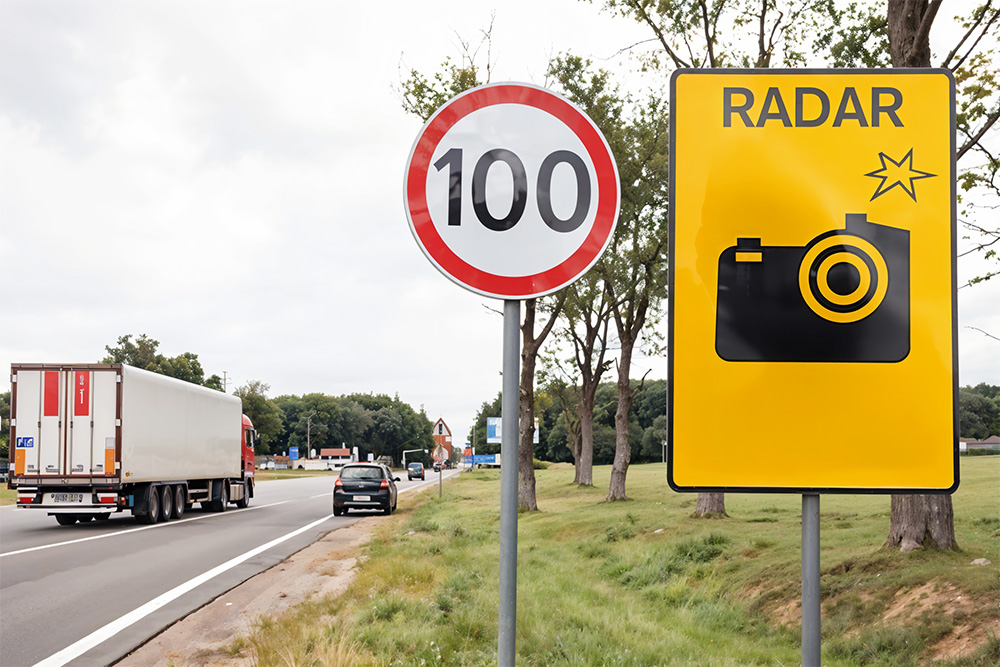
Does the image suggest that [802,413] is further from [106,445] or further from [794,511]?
[106,445]

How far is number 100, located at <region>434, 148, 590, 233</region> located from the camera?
2812mm

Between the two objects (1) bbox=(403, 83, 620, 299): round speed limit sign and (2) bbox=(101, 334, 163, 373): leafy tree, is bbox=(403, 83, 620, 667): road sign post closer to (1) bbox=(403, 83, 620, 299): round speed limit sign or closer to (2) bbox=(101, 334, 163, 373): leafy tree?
(1) bbox=(403, 83, 620, 299): round speed limit sign

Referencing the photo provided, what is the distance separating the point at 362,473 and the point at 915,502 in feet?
65.3

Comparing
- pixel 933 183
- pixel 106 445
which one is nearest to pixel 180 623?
pixel 933 183

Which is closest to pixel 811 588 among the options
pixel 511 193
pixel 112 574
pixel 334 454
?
pixel 511 193

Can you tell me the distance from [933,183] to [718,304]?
2.19 feet

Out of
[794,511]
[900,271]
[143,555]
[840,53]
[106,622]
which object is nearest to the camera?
[900,271]

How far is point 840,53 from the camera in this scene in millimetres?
15859

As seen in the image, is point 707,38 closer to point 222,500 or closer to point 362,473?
point 362,473

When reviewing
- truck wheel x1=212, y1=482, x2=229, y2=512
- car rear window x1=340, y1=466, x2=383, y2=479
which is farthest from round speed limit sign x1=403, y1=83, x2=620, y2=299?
truck wheel x1=212, y1=482, x2=229, y2=512

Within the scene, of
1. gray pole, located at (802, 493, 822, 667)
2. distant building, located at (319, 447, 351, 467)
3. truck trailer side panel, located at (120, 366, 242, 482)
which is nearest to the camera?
gray pole, located at (802, 493, 822, 667)

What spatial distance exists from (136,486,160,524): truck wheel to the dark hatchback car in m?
5.44

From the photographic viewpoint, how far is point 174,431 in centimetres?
2350

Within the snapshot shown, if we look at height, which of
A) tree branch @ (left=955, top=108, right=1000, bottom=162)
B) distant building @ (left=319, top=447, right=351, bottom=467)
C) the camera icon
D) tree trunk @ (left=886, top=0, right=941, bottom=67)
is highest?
tree trunk @ (left=886, top=0, right=941, bottom=67)
